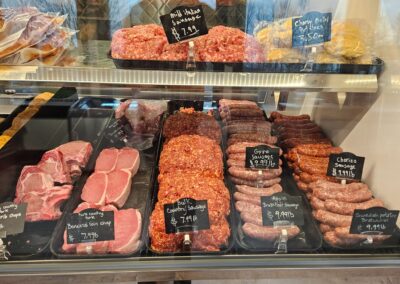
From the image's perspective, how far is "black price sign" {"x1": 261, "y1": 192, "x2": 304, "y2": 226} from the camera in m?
1.41

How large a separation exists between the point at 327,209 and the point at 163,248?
0.70 metres

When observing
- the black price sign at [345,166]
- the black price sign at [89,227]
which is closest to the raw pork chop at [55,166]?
the black price sign at [89,227]

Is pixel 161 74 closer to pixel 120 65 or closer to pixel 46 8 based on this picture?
pixel 120 65

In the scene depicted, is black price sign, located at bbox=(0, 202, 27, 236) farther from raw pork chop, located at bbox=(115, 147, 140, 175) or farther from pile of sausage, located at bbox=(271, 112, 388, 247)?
pile of sausage, located at bbox=(271, 112, 388, 247)

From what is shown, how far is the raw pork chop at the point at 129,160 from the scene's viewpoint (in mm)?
1877

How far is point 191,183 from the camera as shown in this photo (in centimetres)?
164

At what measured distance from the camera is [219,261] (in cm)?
137

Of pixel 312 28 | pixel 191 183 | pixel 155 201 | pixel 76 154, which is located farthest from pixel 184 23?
pixel 76 154

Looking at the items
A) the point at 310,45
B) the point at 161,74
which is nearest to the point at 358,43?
the point at 310,45

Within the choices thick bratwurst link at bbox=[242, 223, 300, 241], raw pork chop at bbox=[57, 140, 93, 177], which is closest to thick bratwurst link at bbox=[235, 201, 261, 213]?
thick bratwurst link at bbox=[242, 223, 300, 241]

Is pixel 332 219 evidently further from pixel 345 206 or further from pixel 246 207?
pixel 246 207

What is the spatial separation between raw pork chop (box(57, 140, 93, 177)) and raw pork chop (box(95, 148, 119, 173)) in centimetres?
7

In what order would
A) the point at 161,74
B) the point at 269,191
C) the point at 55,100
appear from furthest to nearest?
the point at 55,100
the point at 269,191
the point at 161,74

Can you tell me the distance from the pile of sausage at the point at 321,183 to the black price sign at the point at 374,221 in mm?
39
